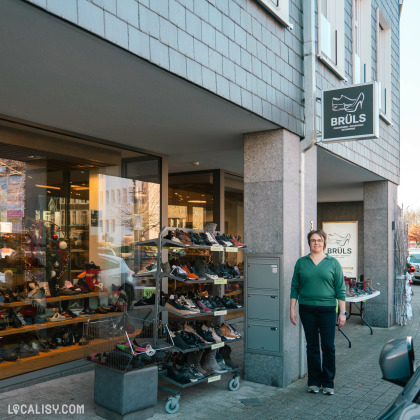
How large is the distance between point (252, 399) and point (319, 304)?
1.33 m

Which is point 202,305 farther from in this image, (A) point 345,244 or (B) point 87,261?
(A) point 345,244

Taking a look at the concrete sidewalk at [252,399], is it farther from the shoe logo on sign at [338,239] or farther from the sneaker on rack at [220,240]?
the shoe logo on sign at [338,239]

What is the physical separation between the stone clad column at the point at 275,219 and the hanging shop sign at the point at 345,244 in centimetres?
632

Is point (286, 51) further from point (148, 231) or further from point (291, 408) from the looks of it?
point (291, 408)

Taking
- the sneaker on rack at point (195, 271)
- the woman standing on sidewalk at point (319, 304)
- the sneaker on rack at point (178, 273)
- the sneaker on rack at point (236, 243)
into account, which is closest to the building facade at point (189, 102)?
the sneaker on rack at point (236, 243)

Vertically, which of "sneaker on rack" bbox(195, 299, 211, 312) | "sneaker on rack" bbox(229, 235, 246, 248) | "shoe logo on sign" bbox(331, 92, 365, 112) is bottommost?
"sneaker on rack" bbox(195, 299, 211, 312)

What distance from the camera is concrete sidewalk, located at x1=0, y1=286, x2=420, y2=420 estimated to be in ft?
16.2

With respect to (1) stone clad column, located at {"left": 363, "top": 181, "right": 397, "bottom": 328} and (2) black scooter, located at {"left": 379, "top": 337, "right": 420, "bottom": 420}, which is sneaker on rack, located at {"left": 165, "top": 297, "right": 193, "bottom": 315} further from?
(1) stone clad column, located at {"left": 363, "top": 181, "right": 397, "bottom": 328}

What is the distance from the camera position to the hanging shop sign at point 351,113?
245 inches

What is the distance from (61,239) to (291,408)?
3879mm

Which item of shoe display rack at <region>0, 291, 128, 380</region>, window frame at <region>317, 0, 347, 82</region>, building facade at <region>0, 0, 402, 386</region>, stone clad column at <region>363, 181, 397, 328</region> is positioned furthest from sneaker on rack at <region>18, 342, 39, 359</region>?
stone clad column at <region>363, 181, 397, 328</region>

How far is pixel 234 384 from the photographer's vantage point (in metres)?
5.69

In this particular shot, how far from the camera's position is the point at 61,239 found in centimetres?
680

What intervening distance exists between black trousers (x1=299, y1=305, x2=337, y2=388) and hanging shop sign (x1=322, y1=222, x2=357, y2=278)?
677 centimetres
